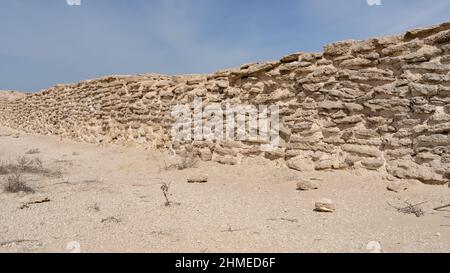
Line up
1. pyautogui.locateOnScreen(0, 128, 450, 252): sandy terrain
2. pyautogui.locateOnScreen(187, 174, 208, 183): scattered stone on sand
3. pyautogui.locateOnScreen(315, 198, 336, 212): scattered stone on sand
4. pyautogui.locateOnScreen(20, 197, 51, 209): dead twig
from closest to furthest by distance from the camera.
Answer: pyautogui.locateOnScreen(0, 128, 450, 252): sandy terrain
pyautogui.locateOnScreen(315, 198, 336, 212): scattered stone on sand
pyautogui.locateOnScreen(20, 197, 51, 209): dead twig
pyautogui.locateOnScreen(187, 174, 208, 183): scattered stone on sand

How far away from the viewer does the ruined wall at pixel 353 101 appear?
443cm

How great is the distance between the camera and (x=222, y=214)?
392 cm

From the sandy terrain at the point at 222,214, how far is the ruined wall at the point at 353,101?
0.25m

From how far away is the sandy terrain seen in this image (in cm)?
307

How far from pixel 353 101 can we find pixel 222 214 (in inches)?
92.0

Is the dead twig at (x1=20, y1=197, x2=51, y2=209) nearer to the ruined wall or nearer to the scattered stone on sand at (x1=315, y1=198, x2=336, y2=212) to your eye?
the ruined wall

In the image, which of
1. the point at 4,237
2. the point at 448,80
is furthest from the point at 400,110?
the point at 4,237

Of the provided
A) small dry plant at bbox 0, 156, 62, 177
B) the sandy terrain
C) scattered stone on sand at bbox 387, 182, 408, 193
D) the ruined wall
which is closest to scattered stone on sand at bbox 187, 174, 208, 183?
the sandy terrain

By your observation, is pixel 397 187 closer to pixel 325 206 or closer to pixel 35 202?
pixel 325 206

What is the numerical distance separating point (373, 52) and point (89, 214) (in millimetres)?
3823

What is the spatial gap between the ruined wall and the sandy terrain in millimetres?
248

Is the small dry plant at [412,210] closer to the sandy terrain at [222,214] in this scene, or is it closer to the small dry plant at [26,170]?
the sandy terrain at [222,214]

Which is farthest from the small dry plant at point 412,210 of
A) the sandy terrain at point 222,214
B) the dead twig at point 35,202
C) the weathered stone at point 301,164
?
the dead twig at point 35,202
